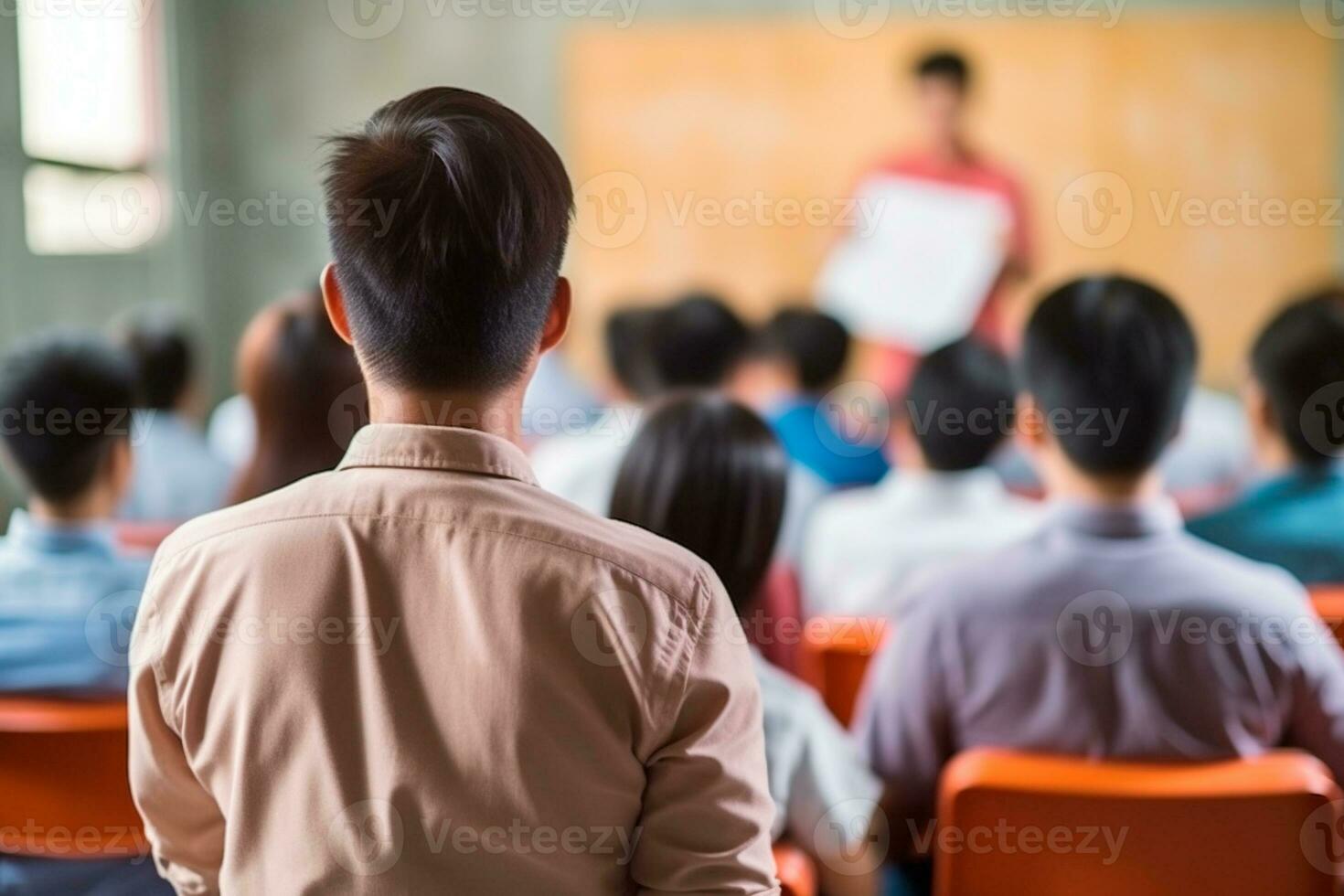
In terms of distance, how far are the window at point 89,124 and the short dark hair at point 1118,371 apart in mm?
4190

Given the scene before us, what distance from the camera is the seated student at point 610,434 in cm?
269

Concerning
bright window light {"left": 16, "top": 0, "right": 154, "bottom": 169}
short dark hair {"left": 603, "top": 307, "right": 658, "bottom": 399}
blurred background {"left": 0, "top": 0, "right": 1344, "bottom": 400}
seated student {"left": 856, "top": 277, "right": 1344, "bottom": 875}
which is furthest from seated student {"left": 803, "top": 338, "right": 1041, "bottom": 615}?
bright window light {"left": 16, "top": 0, "right": 154, "bottom": 169}

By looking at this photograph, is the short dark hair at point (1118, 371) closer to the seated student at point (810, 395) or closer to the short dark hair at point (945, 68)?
the seated student at point (810, 395)

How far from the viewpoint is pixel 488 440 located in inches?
38.9

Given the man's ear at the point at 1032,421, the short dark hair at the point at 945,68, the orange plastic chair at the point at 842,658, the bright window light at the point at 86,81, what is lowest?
the orange plastic chair at the point at 842,658

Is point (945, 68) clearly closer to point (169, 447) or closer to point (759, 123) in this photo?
point (759, 123)

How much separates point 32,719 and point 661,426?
0.83 m

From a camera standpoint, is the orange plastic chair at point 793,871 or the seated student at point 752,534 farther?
the seated student at point 752,534

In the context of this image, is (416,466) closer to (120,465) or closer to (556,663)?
(556,663)

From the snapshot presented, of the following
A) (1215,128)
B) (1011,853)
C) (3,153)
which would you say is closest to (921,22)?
(1215,128)

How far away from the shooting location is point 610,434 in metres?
2.94

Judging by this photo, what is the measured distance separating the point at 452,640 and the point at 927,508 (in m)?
1.82

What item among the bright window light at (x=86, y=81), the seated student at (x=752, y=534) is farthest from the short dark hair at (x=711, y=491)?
the bright window light at (x=86, y=81)

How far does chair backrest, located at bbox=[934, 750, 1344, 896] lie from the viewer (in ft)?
4.49
